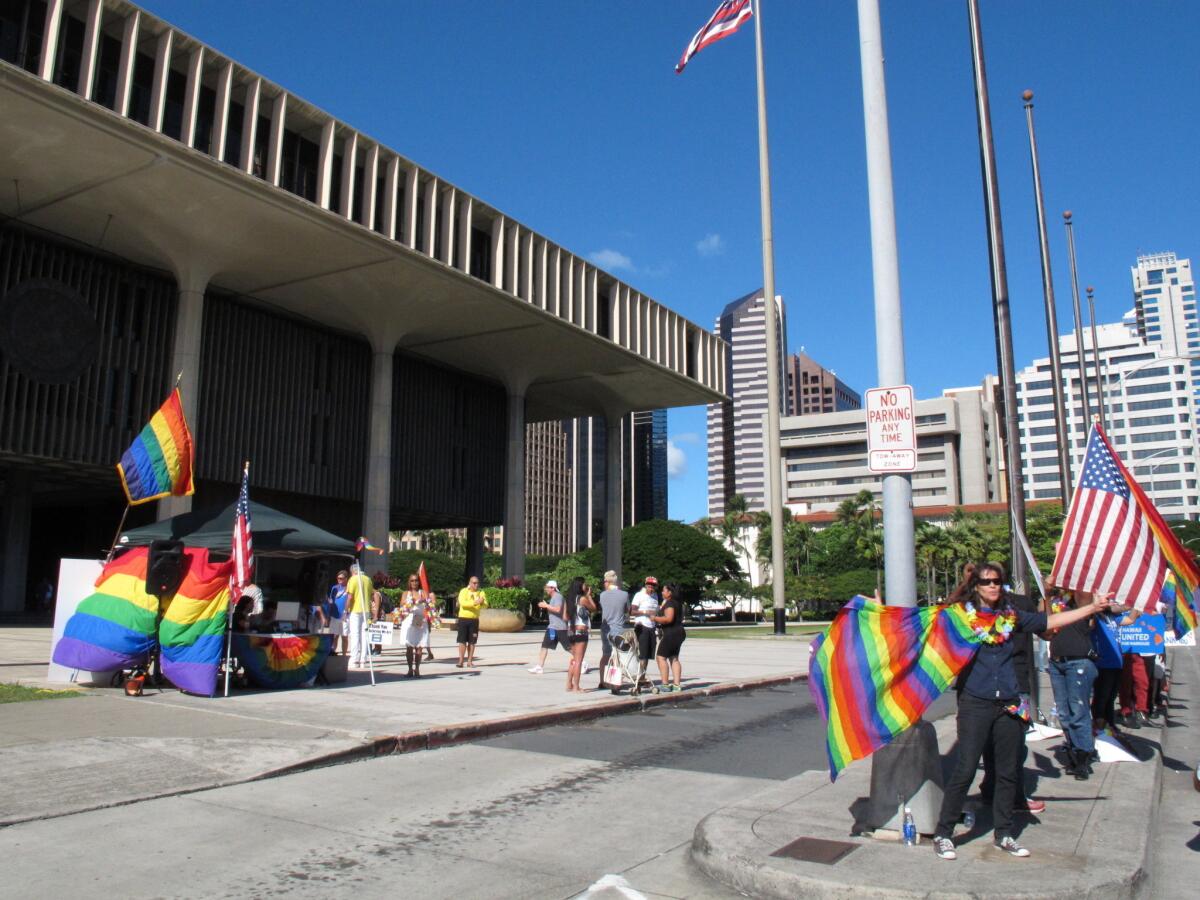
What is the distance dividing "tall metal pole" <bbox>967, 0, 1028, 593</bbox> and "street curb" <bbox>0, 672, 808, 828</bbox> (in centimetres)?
506

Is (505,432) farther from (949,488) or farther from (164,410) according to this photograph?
(949,488)

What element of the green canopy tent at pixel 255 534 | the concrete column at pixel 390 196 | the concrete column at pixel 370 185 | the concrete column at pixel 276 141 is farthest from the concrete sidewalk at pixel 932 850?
the concrete column at pixel 390 196

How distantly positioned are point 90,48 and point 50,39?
3.23 ft

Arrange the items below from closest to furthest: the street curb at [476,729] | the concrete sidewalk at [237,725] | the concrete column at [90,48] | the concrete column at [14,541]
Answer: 1. the concrete sidewalk at [237,725]
2. the street curb at [476,729]
3. the concrete column at [90,48]
4. the concrete column at [14,541]

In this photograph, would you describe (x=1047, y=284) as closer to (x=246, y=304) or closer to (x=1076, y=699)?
(x=1076, y=699)

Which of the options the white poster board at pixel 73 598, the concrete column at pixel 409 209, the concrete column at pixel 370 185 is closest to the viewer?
the white poster board at pixel 73 598

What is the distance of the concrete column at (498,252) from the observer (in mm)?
34375

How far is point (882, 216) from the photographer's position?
7.19 meters

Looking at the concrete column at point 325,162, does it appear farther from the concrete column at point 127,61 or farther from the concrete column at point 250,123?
the concrete column at point 127,61

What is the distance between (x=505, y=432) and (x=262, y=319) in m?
15.0

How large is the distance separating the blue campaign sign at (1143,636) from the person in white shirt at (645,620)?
235 inches

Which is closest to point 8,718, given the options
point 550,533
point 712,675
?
point 712,675

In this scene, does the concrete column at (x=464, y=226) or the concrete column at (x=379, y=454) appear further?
the concrete column at (x=379, y=454)

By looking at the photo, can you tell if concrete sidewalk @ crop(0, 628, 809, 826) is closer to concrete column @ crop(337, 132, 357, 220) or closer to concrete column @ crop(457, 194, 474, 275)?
concrete column @ crop(337, 132, 357, 220)
